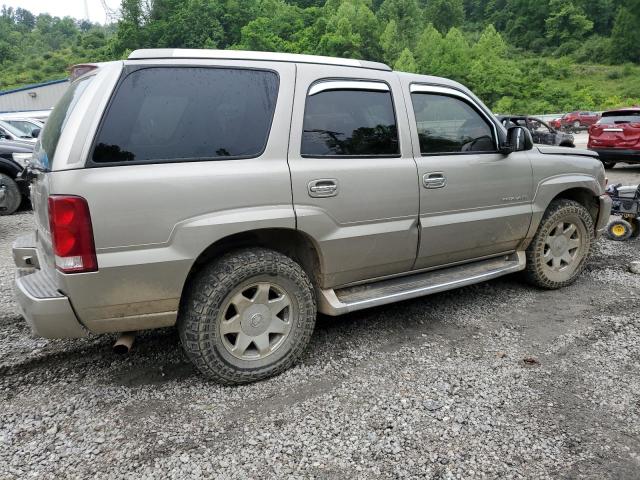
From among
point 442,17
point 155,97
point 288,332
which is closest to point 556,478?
point 288,332

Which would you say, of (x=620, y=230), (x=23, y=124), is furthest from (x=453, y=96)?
(x=23, y=124)

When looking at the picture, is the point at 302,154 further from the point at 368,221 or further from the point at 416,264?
the point at 416,264

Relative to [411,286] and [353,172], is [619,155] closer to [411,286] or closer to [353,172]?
[411,286]

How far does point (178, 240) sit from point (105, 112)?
77 cm

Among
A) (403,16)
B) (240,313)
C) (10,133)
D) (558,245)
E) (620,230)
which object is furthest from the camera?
(403,16)

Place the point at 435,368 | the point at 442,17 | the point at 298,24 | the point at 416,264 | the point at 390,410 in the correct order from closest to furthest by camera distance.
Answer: the point at 390,410 < the point at 435,368 < the point at 416,264 < the point at 298,24 < the point at 442,17

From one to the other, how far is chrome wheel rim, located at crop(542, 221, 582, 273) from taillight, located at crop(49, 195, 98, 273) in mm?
3820

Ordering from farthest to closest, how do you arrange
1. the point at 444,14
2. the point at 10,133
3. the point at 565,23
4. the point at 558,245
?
the point at 444,14 → the point at 565,23 → the point at 10,133 → the point at 558,245

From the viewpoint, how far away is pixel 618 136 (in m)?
12.4

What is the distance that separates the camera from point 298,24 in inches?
3142

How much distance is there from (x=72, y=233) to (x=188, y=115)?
900mm

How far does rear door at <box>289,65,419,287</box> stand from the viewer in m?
3.11

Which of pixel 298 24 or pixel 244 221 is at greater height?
pixel 298 24

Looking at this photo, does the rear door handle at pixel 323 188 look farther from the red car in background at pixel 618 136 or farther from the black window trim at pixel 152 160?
the red car in background at pixel 618 136
